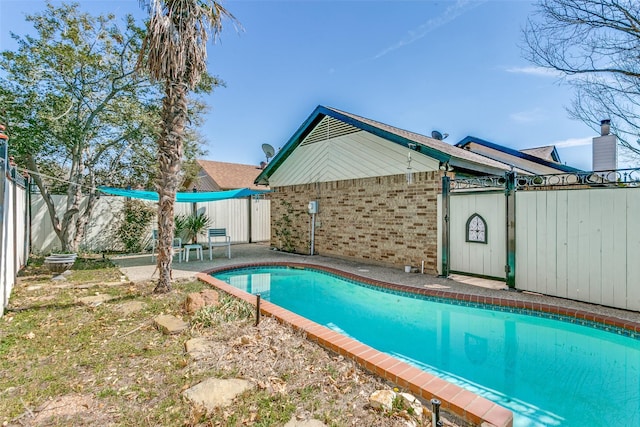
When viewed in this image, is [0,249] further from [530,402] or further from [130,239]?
[130,239]

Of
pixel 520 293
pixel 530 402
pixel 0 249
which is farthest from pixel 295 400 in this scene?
pixel 520 293

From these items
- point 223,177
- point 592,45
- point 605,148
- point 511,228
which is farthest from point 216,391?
point 223,177

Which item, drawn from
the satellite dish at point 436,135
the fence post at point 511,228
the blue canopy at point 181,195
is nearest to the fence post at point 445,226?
the fence post at point 511,228

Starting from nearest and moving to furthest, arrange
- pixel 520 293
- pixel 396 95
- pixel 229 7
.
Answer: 1. pixel 520 293
2. pixel 229 7
3. pixel 396 95

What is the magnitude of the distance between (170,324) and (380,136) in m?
9.20

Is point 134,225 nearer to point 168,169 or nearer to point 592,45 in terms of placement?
point 168,169

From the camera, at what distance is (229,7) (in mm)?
8797

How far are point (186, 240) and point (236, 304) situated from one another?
41.4 feet

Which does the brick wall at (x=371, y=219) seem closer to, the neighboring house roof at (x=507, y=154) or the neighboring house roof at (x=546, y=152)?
the neighboring house roof at (x=507, y=154)

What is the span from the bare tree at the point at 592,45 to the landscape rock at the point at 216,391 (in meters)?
13.6

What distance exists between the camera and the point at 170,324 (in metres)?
5.51

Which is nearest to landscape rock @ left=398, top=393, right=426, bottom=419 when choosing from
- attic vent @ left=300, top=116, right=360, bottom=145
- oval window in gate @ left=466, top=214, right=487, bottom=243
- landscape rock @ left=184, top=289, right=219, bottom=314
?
landscape rock @ left=184, top=289, right=219, bottom=314

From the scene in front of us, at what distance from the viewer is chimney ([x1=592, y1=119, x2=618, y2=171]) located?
1262 centimetres

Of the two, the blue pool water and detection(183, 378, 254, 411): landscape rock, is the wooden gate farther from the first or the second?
detection(183, 378, 254, 411): landscape rock
